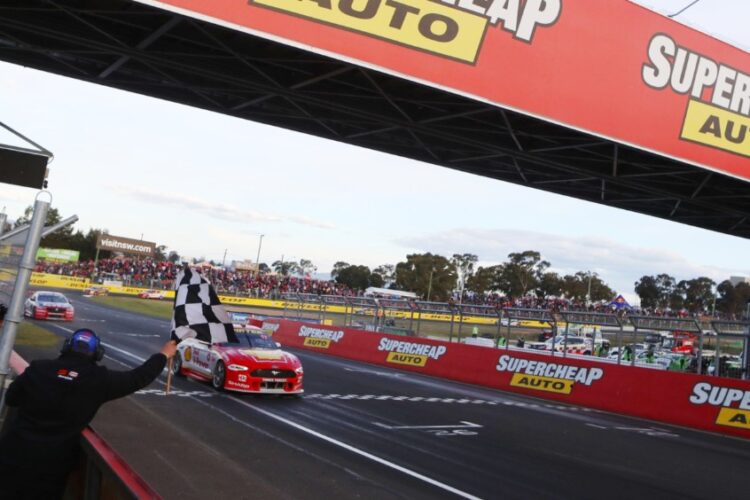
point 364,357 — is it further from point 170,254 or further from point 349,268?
point 170,254

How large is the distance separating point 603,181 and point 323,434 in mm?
11775

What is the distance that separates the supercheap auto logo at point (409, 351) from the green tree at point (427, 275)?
301 feet

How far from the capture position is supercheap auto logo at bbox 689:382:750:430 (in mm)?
13344

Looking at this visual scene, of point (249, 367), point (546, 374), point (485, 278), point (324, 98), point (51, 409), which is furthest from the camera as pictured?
point (485, 278)

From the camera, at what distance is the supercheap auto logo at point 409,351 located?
2091 cm

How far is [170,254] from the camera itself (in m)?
186

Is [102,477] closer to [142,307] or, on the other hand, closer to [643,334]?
[643,334]

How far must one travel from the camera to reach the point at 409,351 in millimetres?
21891

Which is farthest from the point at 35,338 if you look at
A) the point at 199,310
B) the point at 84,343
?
the point at 84,343

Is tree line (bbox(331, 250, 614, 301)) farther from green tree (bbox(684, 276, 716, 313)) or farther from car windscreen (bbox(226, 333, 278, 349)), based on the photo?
car windscreen (bbox(226, 333, 278, 349))

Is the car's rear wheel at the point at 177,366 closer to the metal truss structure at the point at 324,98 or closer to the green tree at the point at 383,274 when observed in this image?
the metal truss structure at the point at 324,98

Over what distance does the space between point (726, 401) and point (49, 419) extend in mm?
13944

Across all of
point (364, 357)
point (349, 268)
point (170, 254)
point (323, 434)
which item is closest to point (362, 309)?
point (364, 357)

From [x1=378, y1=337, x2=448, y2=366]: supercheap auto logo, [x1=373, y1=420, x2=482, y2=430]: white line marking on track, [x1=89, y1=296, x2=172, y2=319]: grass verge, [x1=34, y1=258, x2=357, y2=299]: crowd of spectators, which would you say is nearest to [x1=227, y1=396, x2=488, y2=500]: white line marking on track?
A: [x1=373, y1=420, x2=482, y2=430]: white line marking on track
